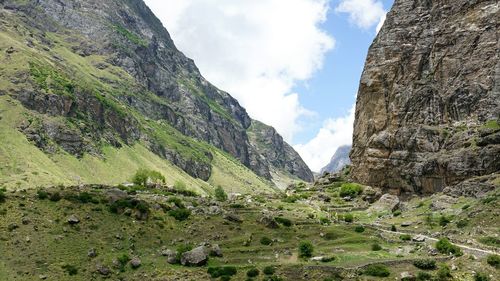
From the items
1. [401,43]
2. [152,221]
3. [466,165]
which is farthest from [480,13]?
[152,221]

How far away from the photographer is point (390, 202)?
346 feet

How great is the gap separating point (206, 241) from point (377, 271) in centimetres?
2312

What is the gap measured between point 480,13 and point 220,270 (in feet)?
338

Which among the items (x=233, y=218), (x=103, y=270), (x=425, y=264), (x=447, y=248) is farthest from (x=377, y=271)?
(x=103, y=270)

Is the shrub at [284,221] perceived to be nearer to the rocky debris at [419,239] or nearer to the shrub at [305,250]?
the shrub at [305,250]

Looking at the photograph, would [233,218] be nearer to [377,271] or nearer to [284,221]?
[284,221]

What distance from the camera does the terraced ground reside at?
53438mm

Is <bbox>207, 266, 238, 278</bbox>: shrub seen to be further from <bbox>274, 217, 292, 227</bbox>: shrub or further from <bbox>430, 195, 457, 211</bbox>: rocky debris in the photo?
<bbox>430, 195, 457, 211</bbox>: rocky debris

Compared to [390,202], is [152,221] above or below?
below

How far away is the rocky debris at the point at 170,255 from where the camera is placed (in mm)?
56844

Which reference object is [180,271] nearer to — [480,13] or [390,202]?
[390,202]

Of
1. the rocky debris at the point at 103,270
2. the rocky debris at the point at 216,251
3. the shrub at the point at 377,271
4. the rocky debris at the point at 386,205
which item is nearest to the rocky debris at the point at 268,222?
the rocky debris at the point at 216,251

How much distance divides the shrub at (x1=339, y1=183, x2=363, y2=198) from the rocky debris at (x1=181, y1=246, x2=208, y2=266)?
7352 centimetres

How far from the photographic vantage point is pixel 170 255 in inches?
2274
